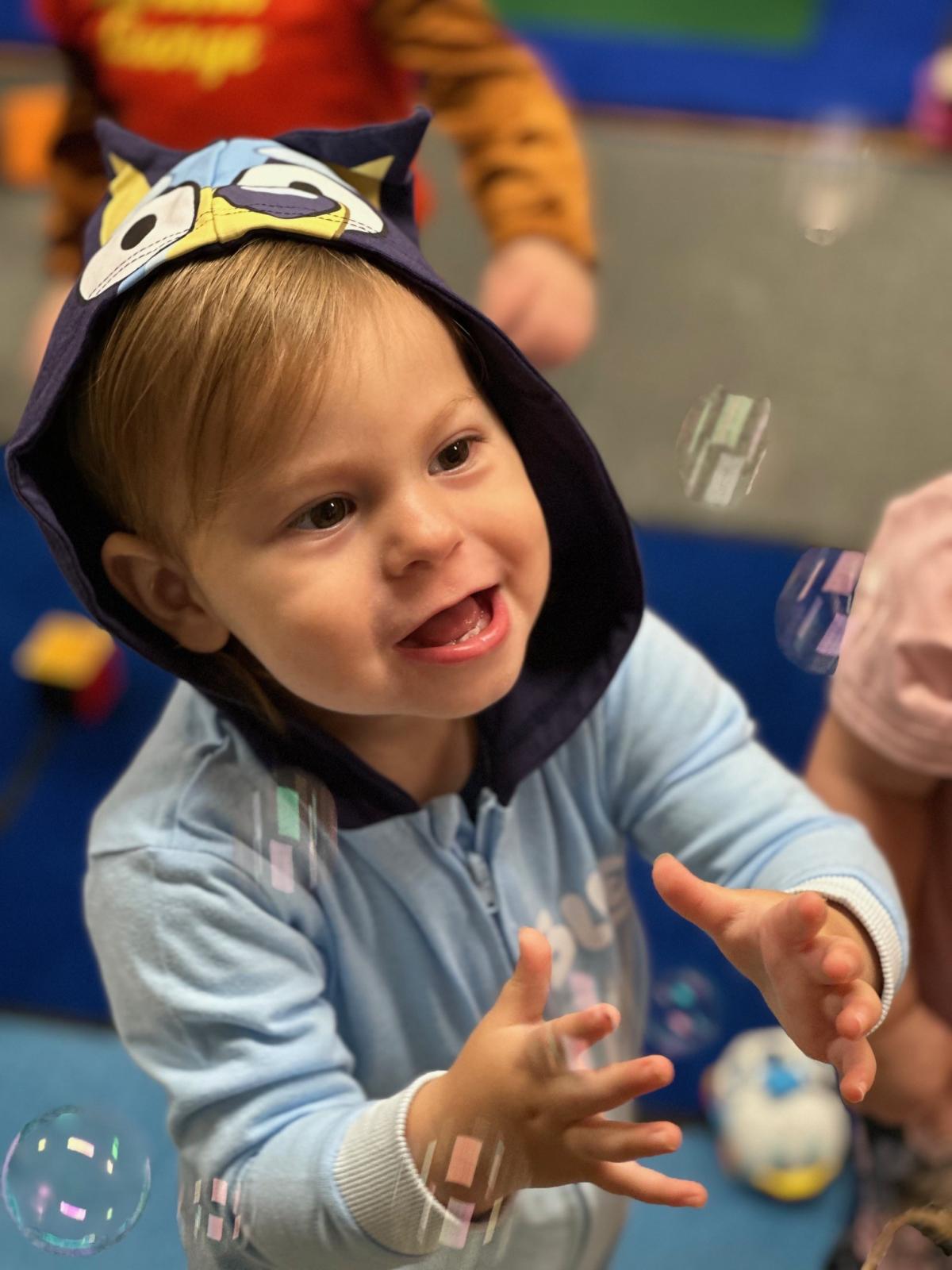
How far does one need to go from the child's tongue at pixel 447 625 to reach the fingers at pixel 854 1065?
0.16m

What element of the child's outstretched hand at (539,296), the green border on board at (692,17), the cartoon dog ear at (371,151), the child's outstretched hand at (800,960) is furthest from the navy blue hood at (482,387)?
the green border on board at (692,17)

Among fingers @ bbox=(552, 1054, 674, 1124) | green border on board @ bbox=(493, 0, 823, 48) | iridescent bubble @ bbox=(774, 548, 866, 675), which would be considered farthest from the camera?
green border on board @ bbox=(493, 0, 823, 48)

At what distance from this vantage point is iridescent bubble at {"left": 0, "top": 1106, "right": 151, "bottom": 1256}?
46 centimetres

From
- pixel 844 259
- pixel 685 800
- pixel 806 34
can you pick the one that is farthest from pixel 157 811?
pixel 806 34

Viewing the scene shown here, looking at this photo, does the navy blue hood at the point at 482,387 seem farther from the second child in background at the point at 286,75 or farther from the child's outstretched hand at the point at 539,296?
the second child in background at the point at 286,75

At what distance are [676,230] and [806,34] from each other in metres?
0.55

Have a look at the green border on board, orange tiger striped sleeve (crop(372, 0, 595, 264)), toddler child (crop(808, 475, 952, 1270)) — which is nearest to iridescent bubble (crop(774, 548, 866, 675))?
toddler child (crop(808, 475, 952, 1270))

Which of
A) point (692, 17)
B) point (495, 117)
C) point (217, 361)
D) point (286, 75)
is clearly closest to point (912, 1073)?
point (217, 361)

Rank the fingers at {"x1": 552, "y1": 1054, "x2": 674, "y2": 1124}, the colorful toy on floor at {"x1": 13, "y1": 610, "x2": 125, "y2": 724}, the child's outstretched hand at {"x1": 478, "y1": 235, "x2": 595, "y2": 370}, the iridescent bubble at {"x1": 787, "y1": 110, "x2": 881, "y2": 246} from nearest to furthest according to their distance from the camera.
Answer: the fingers at {"x1": 552, "y1": 1054, "x2": 674, "y2": 1124}, the child's outstretched hand at {"x1": 478, "y1": 235, "x2": 595, "y2": 370}, the colorful toy on floor at {"x1": 13, "y1": 610, "x2": 125, "y2": 724}, the iridescent bubble at {"x1": 787, "y1": 110, "x2": 881, "y2": 246}

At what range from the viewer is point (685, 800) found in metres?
0.51

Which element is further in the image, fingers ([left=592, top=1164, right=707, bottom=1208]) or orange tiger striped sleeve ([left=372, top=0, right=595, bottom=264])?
orange tiger striped sleeve ([left=372, top=0, right=595, bottom=264])

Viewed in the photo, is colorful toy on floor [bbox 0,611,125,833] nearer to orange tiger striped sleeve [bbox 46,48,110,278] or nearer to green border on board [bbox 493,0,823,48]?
orange tiger striped sleeve [bbox 46,48,110,278]

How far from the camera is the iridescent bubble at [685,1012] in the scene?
554 mm

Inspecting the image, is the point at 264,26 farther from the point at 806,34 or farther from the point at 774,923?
the point at 806,34
